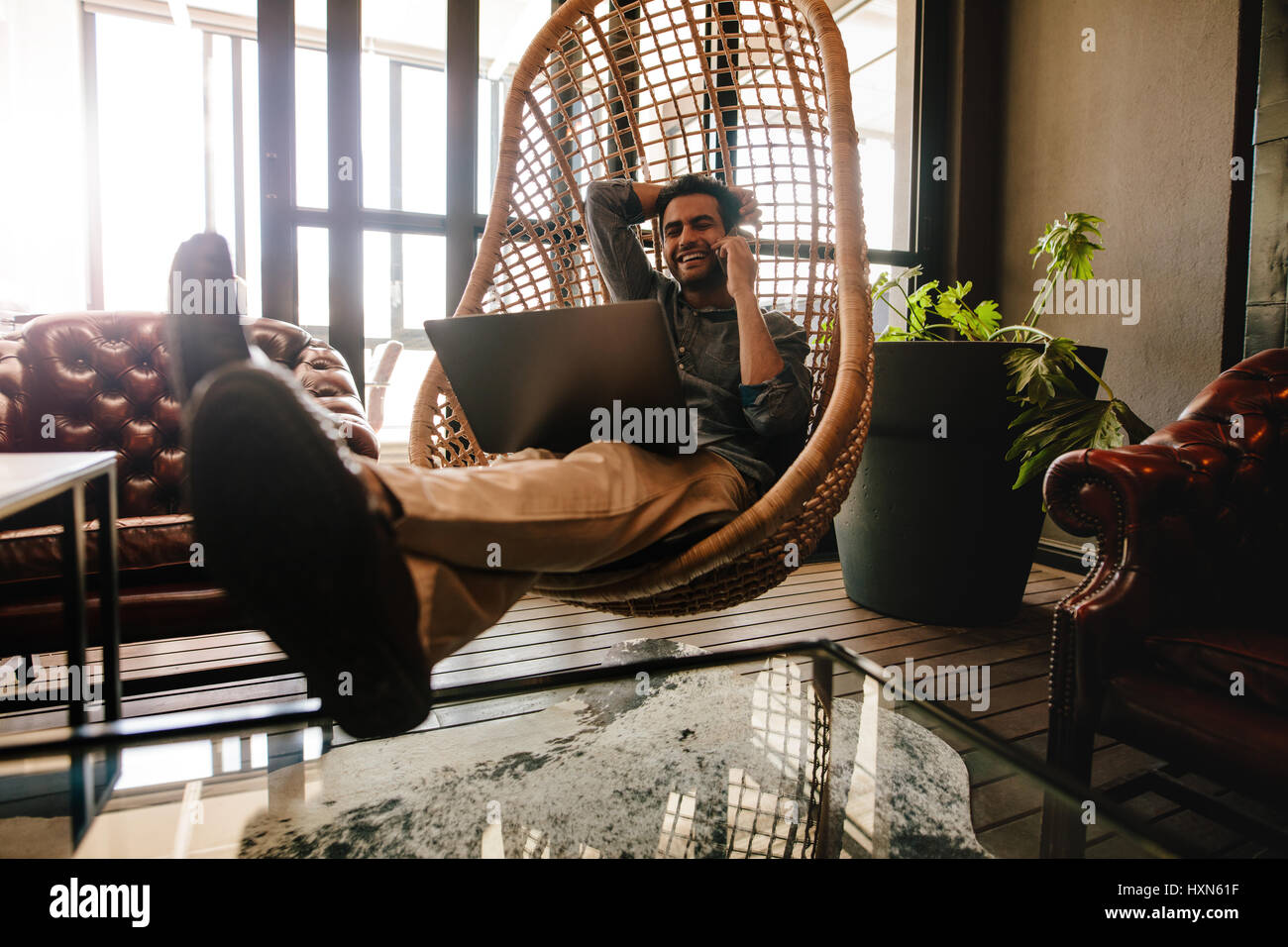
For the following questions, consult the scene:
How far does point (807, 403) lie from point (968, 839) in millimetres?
723

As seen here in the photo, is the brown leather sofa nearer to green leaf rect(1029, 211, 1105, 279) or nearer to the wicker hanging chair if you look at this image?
the wicker hanging chair

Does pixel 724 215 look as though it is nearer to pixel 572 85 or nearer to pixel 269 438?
pixel 572 85

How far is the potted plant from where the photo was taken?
6.84 ft

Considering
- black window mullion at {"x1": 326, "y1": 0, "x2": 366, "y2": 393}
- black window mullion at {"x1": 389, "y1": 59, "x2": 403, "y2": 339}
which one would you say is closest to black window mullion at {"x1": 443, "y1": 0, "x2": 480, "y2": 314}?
black window mullion at {"x1": 389, "y1": 59, "x2": 403, "y2": 339}

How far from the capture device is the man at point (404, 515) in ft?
1.98

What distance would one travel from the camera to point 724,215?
Result: 1505mm

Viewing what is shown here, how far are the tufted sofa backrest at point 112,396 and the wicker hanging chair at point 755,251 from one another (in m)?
0.58

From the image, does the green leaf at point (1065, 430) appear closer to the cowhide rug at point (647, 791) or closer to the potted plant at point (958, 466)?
the potted plant at point (958, 466)

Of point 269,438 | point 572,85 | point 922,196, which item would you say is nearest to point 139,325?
point 572,85

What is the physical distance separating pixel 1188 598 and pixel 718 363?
0.89 meters

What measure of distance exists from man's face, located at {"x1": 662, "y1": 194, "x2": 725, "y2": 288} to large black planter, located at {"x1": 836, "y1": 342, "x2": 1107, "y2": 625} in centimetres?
88

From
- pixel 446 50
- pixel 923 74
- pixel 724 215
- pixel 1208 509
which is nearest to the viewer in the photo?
pixel 1208 509

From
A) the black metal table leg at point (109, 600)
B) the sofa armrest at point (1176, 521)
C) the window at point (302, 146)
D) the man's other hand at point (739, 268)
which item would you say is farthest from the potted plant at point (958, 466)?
the black metal table leg at point (109, 600)

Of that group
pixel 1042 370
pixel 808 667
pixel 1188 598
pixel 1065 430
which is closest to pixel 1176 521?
pixel 1188 598
